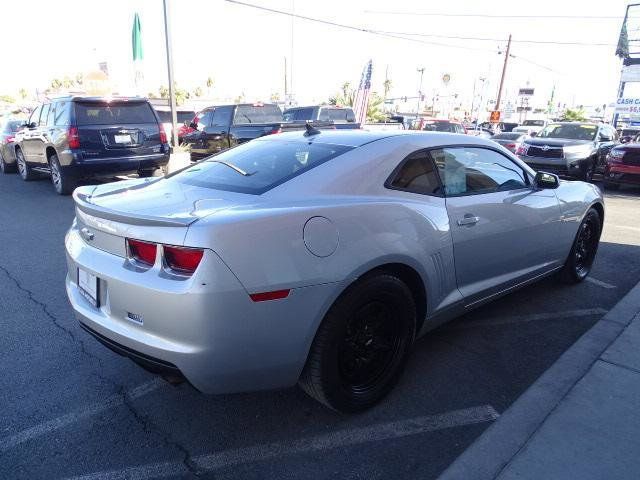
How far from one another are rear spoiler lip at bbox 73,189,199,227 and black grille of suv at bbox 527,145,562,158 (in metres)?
11.9

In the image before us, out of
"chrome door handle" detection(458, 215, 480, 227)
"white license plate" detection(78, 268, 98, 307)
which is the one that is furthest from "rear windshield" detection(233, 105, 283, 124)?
"white license plate" detection(78, 268, 98, 307)

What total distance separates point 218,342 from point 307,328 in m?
0.42

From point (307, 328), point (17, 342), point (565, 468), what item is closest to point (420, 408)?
point (565, 468)

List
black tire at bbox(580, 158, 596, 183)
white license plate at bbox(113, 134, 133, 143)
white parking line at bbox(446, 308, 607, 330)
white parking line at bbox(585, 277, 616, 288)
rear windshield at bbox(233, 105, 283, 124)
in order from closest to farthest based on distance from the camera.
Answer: white parking line at bbox(446, 308, 607, 330)
white parking line at bbox(585, 277, 616, 288)
white license plate at bbox(113, 134, 133, 143)
black tire at bbox(580, 158, 596, 183)
rear windshield at bbox(233, 105, 283, 124)

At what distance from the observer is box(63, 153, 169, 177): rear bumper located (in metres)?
8.55

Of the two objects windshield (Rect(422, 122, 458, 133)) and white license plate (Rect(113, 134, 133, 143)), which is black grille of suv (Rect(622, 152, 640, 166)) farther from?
white license plate (Rect(113, 134, 133, 143))

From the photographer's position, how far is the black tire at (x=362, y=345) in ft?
7.79

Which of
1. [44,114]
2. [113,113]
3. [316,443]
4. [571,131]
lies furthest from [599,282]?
[571,131]

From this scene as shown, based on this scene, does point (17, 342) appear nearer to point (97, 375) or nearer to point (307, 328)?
point (97, 375)

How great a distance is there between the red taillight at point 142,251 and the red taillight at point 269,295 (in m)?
0.51

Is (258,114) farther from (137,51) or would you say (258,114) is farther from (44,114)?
(137,51)

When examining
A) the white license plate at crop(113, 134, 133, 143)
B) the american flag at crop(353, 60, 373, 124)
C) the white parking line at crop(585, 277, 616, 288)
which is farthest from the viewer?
the american flag at crop(353, 60, 373, 124)

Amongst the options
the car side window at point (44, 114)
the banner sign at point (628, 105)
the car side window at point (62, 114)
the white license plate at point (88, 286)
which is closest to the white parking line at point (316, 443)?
the white license plate at point (88, 286)

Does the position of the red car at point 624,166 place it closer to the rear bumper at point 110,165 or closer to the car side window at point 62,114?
the rear bumper at point 110,165
